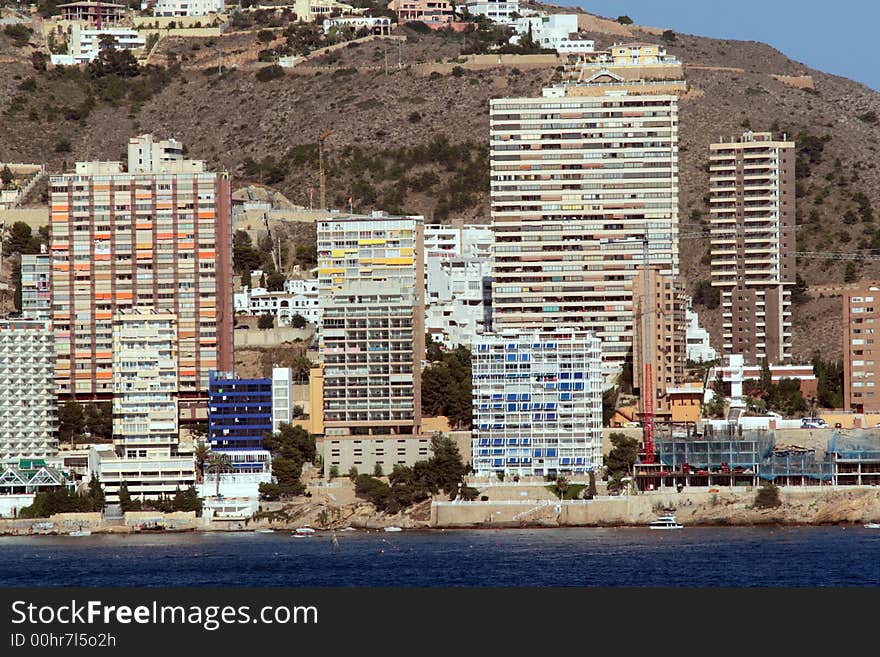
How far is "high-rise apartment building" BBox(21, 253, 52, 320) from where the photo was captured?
13950 cm

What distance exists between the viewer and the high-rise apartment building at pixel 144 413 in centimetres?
12406

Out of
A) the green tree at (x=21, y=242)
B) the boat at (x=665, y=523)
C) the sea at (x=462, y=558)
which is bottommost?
the sea at (x=462, y=558)

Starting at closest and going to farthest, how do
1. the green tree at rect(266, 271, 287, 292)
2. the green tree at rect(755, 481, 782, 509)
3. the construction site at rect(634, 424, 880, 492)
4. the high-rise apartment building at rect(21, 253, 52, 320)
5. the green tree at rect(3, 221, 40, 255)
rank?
the green tree at rect(755, 481, 782, 509), the construction site at rect(634, 424, 880, 492), the high-rise apartment building at rect(21, 253, 52, 320), the green tree at rect(266, 271, 287, 292), the green tree at rect(3, 221, 40, 255)

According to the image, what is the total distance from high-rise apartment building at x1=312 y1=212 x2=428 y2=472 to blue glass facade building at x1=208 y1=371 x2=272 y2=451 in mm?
3327

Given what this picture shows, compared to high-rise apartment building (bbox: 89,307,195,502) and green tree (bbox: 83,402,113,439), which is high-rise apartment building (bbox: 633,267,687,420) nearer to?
high-rise apartment building (bbox: 89,307,195,502)

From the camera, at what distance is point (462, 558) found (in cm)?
10281

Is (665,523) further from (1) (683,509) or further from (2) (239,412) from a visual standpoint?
(2) (239,412)

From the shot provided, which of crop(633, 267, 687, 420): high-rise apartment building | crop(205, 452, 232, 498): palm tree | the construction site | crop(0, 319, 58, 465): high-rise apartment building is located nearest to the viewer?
the construction site

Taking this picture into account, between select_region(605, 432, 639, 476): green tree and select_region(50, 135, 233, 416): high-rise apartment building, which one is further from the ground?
select_region(50, 135, 233, 416): high-rise apartment building

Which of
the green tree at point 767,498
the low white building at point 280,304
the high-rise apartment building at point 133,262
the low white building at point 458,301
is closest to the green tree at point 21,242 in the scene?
the low white building at point 280,304

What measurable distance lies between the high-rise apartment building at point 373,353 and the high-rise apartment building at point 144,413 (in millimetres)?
8083

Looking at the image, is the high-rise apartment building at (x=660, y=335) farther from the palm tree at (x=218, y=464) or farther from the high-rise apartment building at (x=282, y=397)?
the palm tree at (x=218, y=464)

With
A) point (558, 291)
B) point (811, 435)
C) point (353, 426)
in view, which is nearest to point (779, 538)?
point (811, 435)

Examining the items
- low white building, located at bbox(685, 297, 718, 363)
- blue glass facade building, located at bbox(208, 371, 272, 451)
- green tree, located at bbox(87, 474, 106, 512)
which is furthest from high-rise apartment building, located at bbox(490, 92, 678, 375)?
green tree, located at bbox(87, 474, 106, 512)
